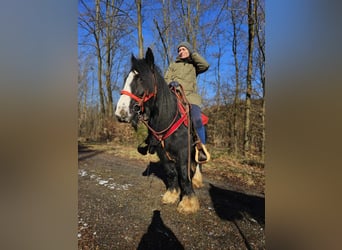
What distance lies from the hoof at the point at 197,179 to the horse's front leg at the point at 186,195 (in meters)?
0.04

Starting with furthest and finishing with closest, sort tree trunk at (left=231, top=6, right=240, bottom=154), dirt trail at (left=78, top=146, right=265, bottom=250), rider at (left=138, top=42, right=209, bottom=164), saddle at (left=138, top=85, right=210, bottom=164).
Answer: saddle at (left=138, top=85, right=210, bottom=164), rider at (left=138, top=42, right=209, bottom=164), tree trunk at (left=231, top=6, right=240, bottom=154), dirt trail at (left=78, top=146, right=265, bottom=250)

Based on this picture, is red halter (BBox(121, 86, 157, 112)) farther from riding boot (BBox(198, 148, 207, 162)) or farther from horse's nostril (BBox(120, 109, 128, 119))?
riding boot (BBox(198, 148, 207, 162))

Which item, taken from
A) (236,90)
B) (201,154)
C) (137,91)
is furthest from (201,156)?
(137,91)

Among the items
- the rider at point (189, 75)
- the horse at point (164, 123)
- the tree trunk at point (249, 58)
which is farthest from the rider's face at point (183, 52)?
the tree trunk at point (249, 58)

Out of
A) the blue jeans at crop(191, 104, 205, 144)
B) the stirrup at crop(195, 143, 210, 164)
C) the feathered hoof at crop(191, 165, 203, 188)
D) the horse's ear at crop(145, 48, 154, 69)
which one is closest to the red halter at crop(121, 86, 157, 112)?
the horse's ear at crop(145, 48, 154, 69)

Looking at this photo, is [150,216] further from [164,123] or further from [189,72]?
[189,72]

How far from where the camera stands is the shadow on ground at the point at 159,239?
83 centimetres

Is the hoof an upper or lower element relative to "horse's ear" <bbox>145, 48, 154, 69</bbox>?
lower

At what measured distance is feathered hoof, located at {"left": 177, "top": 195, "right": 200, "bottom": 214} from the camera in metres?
1.00

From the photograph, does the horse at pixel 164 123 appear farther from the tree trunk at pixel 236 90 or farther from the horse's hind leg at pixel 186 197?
the tree trunk at pixel 236 90

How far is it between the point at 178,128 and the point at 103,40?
1.74 ft
